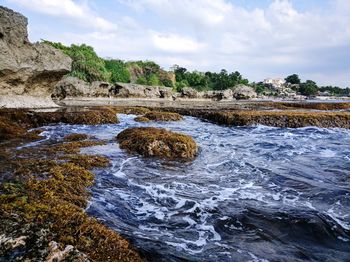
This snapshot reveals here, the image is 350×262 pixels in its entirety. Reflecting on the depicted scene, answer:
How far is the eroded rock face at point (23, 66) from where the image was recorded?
2147 cm

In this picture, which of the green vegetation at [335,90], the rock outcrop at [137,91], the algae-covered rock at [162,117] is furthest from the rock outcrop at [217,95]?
the green vegetation at [335,90]

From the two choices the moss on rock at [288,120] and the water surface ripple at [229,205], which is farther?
the moss on rock at [288,120]

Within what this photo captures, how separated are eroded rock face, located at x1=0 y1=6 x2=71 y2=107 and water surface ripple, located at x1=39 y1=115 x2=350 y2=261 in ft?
49.0

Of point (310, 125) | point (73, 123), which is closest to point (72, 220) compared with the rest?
point (73, 123)

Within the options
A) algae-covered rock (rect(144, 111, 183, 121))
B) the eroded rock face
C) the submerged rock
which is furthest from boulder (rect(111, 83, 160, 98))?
the submerged rock

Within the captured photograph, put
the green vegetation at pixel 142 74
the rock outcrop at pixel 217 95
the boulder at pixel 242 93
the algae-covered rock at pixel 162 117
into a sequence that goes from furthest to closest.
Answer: the boulder at pixel 242 93
the rock outcrop at pixel 217 95
the green vegetation at pixel 142 74
the algae-covered rock at pixel 162 117

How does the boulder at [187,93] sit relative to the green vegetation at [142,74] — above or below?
below

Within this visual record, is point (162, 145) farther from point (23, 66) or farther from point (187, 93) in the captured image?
point (187, 93)

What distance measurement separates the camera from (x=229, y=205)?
557 centimetres

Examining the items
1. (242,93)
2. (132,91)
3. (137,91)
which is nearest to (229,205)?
(132,91)

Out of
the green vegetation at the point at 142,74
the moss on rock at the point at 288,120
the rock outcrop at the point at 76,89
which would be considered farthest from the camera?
the green vegetation at the point at 142,74

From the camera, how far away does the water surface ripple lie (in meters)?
4.15

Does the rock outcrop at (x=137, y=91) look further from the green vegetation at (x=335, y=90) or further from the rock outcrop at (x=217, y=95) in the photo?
the green vegetation at (x=335, y=90)

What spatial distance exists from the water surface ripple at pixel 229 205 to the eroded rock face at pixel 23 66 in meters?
14.9
